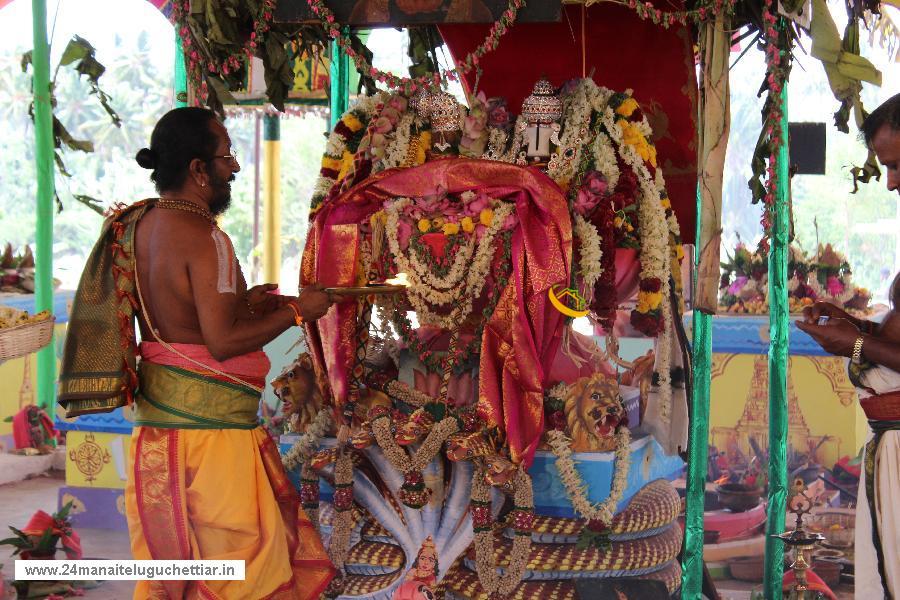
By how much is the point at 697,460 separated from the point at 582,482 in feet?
1.83

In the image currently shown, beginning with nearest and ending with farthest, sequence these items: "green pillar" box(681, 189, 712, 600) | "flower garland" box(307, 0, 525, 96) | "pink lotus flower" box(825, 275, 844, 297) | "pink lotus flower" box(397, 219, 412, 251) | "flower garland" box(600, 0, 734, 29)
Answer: "flower garland" box(307, 0, 525, 96) → "flower garland" box(600, 0, 734, 29) → "green pillar" box(681, 189, 712, 600) → "pink lotus flower" box(397, 219, 412, 251) → "pink lotus flower" box(825, 275, 844, 297)

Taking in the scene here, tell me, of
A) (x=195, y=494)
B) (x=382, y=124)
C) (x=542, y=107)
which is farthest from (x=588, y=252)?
(x=195, y=494)

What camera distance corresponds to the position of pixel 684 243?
5.07 m

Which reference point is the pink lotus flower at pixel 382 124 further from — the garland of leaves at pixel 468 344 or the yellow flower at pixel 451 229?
the garland of leaves at pixel 468 344

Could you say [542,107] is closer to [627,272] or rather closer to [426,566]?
[627,272]

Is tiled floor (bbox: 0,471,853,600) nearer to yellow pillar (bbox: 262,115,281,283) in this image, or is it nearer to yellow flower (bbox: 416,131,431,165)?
yellow flower (bbox: 416,131,431,165)

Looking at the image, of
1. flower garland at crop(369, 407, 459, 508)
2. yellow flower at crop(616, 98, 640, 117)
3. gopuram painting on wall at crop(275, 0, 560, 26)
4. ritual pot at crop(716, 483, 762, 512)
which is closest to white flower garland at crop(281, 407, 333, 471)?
flower garland at crop(369, 407, 459, 508)

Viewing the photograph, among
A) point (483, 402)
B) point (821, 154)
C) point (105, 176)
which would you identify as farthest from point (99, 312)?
point (105, 176)

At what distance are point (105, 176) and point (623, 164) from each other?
1900 centimetres

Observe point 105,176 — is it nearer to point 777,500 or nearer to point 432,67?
point 432,67

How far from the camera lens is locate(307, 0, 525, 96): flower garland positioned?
13.1 feet

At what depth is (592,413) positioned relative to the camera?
165 inches

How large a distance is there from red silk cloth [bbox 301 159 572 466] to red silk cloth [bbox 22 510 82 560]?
5.76ft

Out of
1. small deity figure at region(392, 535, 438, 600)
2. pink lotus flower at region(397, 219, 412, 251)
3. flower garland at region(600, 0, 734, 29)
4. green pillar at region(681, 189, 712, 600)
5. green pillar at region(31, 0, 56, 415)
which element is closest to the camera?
flower garland at region(600, 0, 734, 29)
